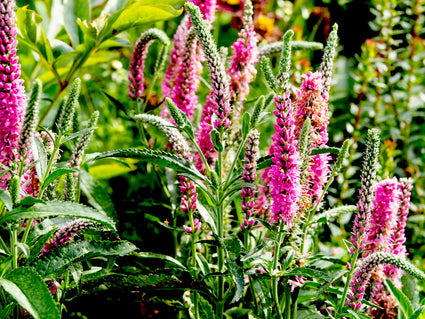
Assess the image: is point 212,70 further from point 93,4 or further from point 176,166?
point 93,4

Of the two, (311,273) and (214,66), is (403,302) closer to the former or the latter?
(311,273)

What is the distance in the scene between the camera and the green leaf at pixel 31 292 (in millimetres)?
905

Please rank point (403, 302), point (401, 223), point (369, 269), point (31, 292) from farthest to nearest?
point (401, 223) → point (403, 302) → point (369, 269) → point (31, 292)

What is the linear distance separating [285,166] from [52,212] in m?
0.51

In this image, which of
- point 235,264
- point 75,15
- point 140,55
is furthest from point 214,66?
point 75,15

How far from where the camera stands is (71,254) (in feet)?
3.65

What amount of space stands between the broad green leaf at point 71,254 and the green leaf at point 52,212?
0.14m

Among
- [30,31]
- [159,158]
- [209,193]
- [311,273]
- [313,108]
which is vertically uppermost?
[30,31]

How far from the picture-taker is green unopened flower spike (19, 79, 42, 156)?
0.99 meters

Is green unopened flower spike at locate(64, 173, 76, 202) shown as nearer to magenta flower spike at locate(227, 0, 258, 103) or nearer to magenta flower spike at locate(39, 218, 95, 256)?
magenta flower spike at locate(39, 218, 95, 256)

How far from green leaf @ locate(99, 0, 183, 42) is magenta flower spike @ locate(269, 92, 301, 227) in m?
0.72

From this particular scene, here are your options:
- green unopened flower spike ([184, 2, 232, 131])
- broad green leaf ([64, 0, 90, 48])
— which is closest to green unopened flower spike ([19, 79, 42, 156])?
green unopened flower spike ([184, 2, 232, 131])

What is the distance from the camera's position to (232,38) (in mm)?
3281

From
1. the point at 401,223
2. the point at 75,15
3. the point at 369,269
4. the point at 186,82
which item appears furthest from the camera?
the point at 75,15
